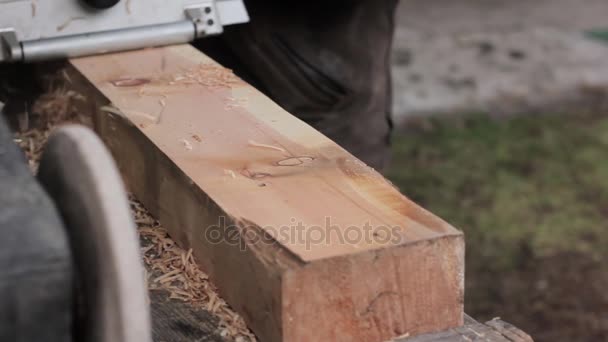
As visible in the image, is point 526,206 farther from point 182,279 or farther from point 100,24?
point 182,279

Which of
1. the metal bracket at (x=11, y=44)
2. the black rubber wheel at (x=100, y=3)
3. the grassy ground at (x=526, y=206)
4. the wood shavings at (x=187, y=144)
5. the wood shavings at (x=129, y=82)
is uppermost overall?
the black rubber wheel at (x=100, y=3)

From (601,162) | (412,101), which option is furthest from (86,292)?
(412,101)

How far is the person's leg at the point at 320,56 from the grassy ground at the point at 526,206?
4.04 feet

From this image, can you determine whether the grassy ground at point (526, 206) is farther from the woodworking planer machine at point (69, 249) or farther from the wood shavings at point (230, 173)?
the woodworking planer machine at point (69, 249)

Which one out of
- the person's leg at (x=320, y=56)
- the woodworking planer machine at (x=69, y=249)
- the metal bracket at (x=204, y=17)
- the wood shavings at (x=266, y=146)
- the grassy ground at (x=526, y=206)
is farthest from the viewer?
the grassy ground at (x=526, y=206)

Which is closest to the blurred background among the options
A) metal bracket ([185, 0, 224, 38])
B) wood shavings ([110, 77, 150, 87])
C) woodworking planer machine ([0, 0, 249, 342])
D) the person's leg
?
the person's leg

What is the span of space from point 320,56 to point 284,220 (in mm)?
1274

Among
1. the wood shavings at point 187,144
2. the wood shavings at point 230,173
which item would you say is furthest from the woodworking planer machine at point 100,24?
the wood shavings at point 230,173

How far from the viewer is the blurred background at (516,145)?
12.1 feet

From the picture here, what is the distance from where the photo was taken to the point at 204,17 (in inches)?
74.7

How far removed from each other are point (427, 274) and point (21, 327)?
1.67 ft

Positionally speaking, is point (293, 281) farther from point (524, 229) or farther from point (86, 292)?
point (524, 229)

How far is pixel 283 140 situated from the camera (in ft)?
4.87

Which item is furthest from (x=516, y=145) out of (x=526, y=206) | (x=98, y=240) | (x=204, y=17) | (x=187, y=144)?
(x=98, y=240)
